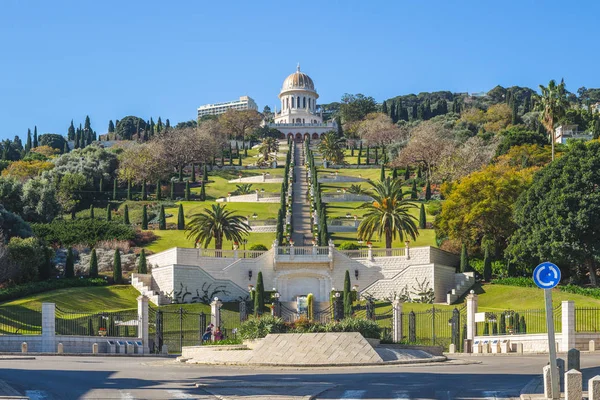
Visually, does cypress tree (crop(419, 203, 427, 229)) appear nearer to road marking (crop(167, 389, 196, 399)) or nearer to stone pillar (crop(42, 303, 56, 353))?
stone pillar (crop(42, 303, 56, 353))

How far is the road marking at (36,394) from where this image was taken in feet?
62.6

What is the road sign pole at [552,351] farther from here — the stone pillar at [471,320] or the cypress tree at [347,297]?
the cypress tree at [347,297]

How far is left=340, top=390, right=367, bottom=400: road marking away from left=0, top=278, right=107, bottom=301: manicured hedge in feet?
119

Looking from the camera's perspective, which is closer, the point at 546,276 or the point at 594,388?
the point at 594,388

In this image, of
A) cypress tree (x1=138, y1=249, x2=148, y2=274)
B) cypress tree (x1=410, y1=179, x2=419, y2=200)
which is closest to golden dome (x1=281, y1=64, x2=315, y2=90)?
cypress tree (x1=410, y1=179, x2=419, y2=200)

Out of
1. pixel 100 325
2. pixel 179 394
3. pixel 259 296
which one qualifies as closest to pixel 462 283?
pixel 259 296

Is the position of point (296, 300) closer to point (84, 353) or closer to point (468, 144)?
Answer: point (84, 353)

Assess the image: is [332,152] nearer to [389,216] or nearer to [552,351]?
[389,216]

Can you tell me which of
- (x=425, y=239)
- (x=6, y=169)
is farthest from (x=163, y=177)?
(x=425, y=239)

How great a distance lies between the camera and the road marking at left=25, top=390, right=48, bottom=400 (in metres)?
19.1

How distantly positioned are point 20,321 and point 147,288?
1337cm

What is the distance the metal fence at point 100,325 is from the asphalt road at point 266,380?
38.4 ft

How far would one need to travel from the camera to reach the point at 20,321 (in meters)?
46.3

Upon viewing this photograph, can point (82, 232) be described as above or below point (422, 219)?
below
